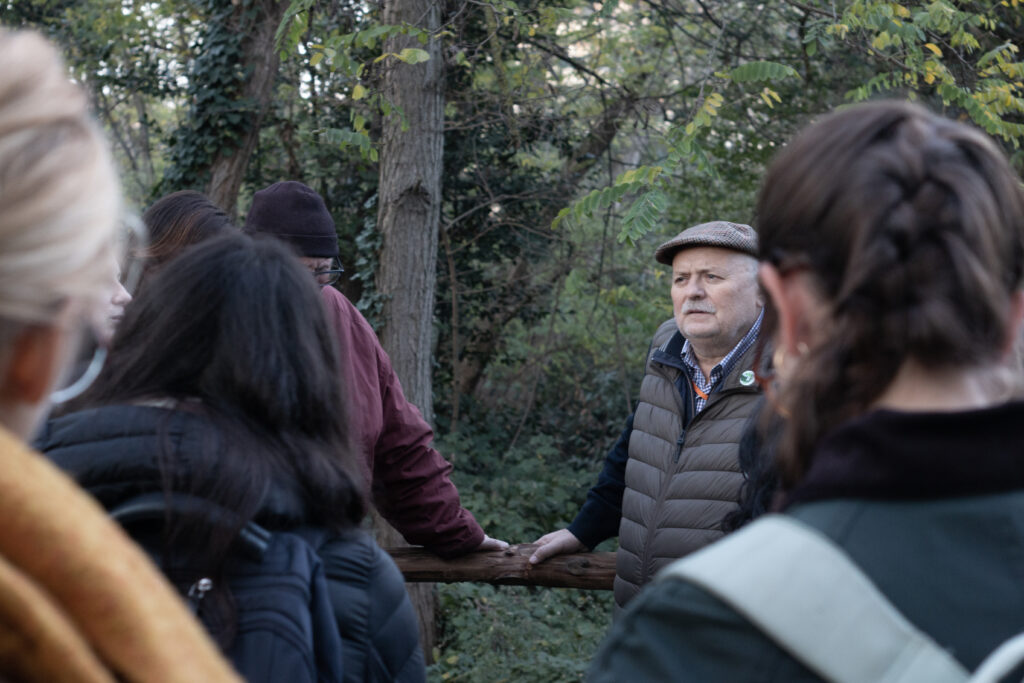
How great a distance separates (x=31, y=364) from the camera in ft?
3.08

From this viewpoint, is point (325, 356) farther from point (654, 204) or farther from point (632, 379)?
point (632, 379)

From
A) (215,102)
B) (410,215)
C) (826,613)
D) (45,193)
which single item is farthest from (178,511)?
(215,102)

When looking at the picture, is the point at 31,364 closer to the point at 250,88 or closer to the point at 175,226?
the point at 175,226

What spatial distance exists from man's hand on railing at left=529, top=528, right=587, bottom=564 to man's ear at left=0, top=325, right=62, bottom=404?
283cm

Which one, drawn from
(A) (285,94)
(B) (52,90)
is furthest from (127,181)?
(B) (52,90)

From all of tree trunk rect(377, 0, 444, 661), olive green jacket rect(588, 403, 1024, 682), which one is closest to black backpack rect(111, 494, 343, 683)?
olive green jacket rect(588, 403, 1024, 682)

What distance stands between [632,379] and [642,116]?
10.5ft

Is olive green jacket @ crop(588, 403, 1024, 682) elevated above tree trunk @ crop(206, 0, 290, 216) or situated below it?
below

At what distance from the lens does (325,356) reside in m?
1.93

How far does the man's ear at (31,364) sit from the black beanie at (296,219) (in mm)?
2861

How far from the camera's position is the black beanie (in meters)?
3.80

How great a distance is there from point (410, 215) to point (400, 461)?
318 centimetres

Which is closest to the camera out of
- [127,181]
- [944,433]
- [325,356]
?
[944,433]

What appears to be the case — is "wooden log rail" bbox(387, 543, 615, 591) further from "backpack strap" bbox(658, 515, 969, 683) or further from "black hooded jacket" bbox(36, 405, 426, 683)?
"backpack strap" bbox(658, 515, 969, 683)
